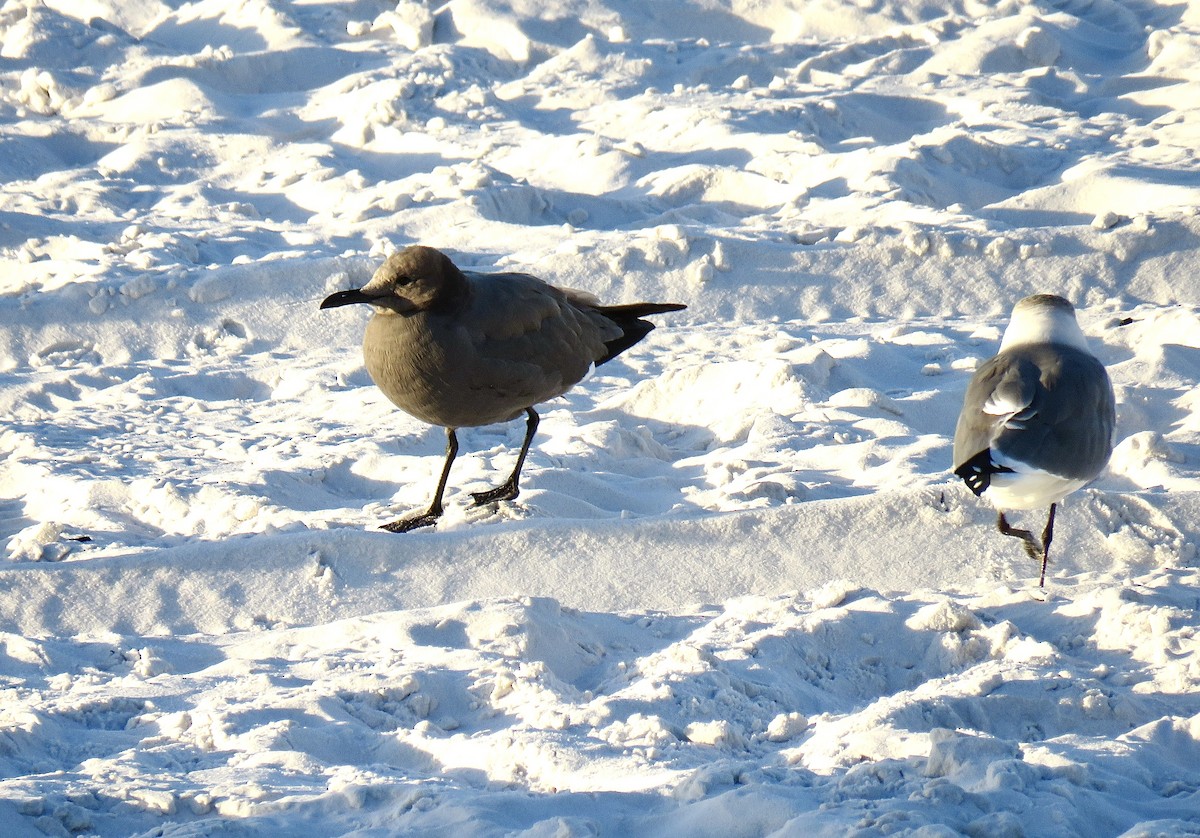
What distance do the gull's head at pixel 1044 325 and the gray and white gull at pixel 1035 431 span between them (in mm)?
92

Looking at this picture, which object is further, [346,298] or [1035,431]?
[346,298]

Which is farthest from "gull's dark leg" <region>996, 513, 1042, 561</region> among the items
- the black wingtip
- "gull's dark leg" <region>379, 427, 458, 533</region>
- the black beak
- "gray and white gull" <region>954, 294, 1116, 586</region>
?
the black beak

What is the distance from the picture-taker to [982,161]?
7742 millimetres

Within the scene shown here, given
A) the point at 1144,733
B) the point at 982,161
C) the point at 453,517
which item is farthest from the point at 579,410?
the point at 982,161

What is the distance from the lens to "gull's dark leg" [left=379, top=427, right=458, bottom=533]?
4406 mm

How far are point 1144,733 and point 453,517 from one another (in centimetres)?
240

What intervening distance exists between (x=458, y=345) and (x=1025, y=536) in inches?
76.2

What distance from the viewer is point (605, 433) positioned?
202 inches

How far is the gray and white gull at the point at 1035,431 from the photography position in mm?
3762

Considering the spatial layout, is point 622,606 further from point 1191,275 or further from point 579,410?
point 1191,275

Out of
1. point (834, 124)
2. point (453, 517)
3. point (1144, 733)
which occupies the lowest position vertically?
point (453, 517)

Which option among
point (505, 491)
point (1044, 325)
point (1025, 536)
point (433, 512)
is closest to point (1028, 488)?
point (1025, 536)

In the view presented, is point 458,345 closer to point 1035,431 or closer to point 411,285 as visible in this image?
point 411,285

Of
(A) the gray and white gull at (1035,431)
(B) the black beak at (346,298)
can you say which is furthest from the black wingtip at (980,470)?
(B) the black beak at (346,298)
